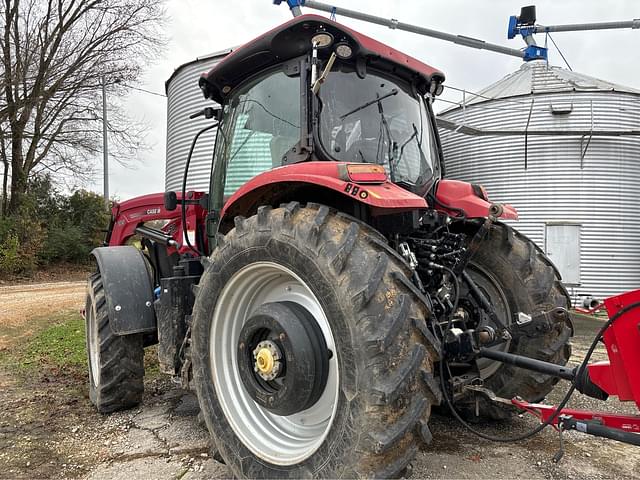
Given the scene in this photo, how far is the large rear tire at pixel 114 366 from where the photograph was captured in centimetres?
362

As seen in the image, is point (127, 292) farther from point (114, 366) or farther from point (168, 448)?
point (168, 448)

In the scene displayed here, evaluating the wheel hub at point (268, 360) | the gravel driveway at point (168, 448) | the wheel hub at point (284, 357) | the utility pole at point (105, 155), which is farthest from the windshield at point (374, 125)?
the utility pole at point (105, 155)

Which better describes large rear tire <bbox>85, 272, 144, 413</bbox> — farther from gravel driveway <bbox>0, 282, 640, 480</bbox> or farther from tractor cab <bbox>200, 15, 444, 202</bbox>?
tractor cab <bbox>200, 15, 444, 202</bbox>

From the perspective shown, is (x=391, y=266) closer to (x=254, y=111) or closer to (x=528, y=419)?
(x=254, y=111)

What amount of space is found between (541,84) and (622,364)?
13521 mm

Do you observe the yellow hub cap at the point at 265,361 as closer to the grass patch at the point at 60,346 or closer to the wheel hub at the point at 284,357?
the wheel hub at the point at 284,357

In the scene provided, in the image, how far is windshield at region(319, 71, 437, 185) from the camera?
2801mm

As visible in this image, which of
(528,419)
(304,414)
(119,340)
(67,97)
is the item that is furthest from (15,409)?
(67,97)

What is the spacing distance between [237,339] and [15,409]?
241 cm

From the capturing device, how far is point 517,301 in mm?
3273

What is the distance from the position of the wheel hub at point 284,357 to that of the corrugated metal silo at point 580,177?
11.4m

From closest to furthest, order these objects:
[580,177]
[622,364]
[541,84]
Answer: [622,364] < [580,177] < [541,84]

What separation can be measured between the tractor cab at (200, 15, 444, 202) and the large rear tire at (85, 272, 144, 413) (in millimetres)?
1328

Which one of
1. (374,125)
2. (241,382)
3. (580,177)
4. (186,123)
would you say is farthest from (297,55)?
(580,177)
